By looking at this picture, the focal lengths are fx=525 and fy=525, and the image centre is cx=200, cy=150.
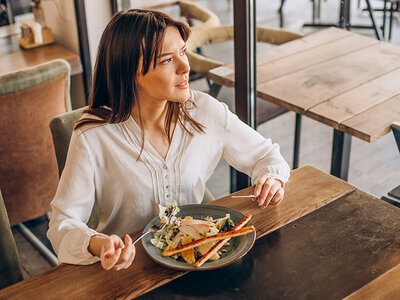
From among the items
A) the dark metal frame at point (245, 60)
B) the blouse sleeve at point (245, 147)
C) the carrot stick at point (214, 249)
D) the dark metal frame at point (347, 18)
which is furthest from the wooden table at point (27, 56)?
the carrot stick at point (214, 249)

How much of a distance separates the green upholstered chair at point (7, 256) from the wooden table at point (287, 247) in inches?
15.4

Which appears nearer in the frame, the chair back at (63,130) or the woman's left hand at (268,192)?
the woman's left hand at (268,192)

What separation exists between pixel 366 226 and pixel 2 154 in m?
1.48

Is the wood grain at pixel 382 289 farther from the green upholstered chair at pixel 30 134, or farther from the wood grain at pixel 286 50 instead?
the green upholstered chair at pixel 30 134

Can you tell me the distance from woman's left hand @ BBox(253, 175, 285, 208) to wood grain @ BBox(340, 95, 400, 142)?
496mm

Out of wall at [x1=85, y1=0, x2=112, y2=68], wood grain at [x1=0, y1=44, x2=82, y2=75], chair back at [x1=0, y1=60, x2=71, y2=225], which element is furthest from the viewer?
wall at [x1=85, y1=0, x2=112, y2=68]

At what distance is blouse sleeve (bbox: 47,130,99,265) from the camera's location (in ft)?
3.92

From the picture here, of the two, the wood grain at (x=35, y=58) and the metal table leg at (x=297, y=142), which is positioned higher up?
the wood grain at (x=35, y=58)

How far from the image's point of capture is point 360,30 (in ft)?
6.82

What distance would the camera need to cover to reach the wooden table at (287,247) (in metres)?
1.08

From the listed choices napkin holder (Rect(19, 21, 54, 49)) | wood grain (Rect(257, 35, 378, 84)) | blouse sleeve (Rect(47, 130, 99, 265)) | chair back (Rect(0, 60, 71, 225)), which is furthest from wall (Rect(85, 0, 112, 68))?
blouse sleeve (Rect(47, 130, 99, 265))

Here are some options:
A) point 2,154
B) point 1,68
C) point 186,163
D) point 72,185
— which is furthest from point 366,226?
point 1,68

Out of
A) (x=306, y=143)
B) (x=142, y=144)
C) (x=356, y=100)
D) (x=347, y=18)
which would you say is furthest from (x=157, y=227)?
(x=306, y=143)

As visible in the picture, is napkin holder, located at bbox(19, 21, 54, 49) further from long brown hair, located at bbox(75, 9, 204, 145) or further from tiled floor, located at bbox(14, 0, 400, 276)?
long brown hair, located at bbox(75, 9, 204, 145)
